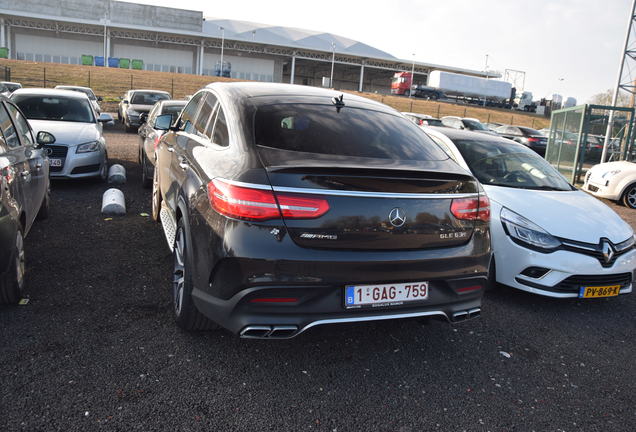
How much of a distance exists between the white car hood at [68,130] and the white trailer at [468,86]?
62648 mm

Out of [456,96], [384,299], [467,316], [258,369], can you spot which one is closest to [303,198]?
[384,299]

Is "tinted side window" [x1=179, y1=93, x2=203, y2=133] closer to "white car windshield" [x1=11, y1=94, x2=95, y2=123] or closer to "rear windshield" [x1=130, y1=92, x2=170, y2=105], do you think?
"white car windshield" [x1=11, y1=94, x2=95, y2=123]

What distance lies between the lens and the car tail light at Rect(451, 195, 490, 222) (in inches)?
123

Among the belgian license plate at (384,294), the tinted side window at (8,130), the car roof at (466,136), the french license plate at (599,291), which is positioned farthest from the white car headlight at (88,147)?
the french license plate at (599,291)

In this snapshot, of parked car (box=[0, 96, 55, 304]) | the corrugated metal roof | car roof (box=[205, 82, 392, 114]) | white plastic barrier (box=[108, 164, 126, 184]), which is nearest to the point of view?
parked car (box=[0, 96, 55, 304])

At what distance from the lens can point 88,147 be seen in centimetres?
814

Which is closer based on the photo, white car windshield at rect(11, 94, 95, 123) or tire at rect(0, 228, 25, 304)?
tire at rect(0, 228, 25, 304)

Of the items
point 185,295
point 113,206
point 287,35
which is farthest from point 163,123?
point 287,35

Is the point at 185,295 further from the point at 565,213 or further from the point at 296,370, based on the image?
the point at 565,213

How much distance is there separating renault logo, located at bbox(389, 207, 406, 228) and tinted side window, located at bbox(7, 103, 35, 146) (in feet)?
13.2

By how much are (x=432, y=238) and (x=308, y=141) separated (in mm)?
973

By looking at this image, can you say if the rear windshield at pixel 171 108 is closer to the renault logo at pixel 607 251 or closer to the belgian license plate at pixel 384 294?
the renault logo at pixel 607 251

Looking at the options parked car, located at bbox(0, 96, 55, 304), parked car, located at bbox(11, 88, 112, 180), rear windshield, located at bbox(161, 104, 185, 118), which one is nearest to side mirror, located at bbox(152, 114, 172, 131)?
parked car, located at bbox(0, 96, 55, 304)

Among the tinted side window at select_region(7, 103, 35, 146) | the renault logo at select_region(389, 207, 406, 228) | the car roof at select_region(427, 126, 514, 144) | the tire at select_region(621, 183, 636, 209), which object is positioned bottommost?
the tire at select_region(621, 183, 636, 209)
